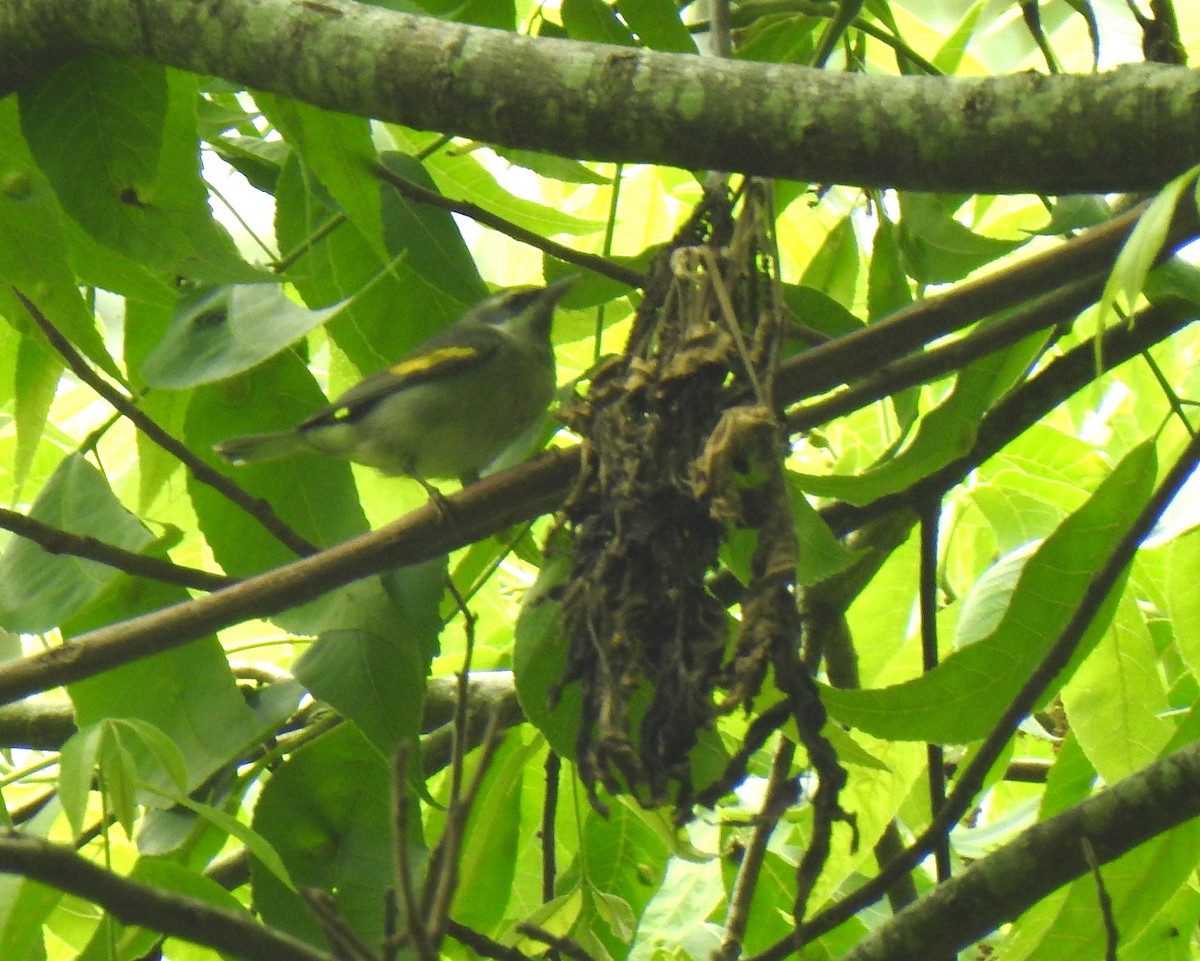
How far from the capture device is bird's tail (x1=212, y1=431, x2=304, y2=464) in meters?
2.53

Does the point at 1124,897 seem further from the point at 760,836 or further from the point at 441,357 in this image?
the point at 441,357

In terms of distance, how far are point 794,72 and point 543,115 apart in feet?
1.10

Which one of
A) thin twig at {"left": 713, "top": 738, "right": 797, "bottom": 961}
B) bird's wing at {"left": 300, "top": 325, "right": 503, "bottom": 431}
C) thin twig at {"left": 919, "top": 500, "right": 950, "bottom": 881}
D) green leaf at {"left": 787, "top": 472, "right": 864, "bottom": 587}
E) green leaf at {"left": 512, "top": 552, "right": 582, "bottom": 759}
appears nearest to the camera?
thin twig at {"left": 713, "top": 738, "right": 797, "bottom": 961}

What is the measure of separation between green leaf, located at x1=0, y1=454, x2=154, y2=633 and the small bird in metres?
1.10

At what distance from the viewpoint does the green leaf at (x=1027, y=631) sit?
7.23ft

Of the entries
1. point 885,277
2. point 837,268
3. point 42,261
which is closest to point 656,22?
point 885,277

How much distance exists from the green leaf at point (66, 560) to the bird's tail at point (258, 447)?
231 millimetres

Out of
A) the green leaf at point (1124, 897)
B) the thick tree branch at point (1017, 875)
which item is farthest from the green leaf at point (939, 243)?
the green leaf at point (1124, 897)

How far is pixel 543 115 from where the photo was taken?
1.85m

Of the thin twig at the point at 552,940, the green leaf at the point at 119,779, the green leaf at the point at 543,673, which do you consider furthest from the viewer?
the green leaf at the point at 543,673

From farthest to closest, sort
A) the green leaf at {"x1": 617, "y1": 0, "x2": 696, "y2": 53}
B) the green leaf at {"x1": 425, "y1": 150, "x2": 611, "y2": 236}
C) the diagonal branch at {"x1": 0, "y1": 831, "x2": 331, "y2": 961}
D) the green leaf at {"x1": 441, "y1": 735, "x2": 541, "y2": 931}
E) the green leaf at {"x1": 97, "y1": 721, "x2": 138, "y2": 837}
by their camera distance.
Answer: the green leaf at {"x1": 425, "y1": 150, "x2": 611, "y2": 236}, the green leaf at {"x1": 441, "y1": 735, "x2": 541, "y2": 931}, the green leaf at {"x1": 617, "y1": 0, "x2": 696, "y2": 53}, the green leaf at {"x1": 97, "y1": 721, "x2": 138, "y2": 837}, the diagonal branch at {"x1": 0, "y1": 831, "x2": 331, "y2": 961}

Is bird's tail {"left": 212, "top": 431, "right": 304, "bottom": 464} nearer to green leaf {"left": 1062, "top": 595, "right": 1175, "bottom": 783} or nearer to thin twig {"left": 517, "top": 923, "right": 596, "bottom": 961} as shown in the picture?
thin twig {"left": 517, "top": 923, "right": 596, "bottom": 961}

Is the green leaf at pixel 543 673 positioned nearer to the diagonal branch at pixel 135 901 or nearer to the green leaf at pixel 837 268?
the diagonal branch at pixel 135 901

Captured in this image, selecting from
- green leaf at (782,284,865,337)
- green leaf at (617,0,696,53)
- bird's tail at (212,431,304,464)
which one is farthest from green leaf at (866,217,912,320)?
bird's tail at (212,431,304,464)
